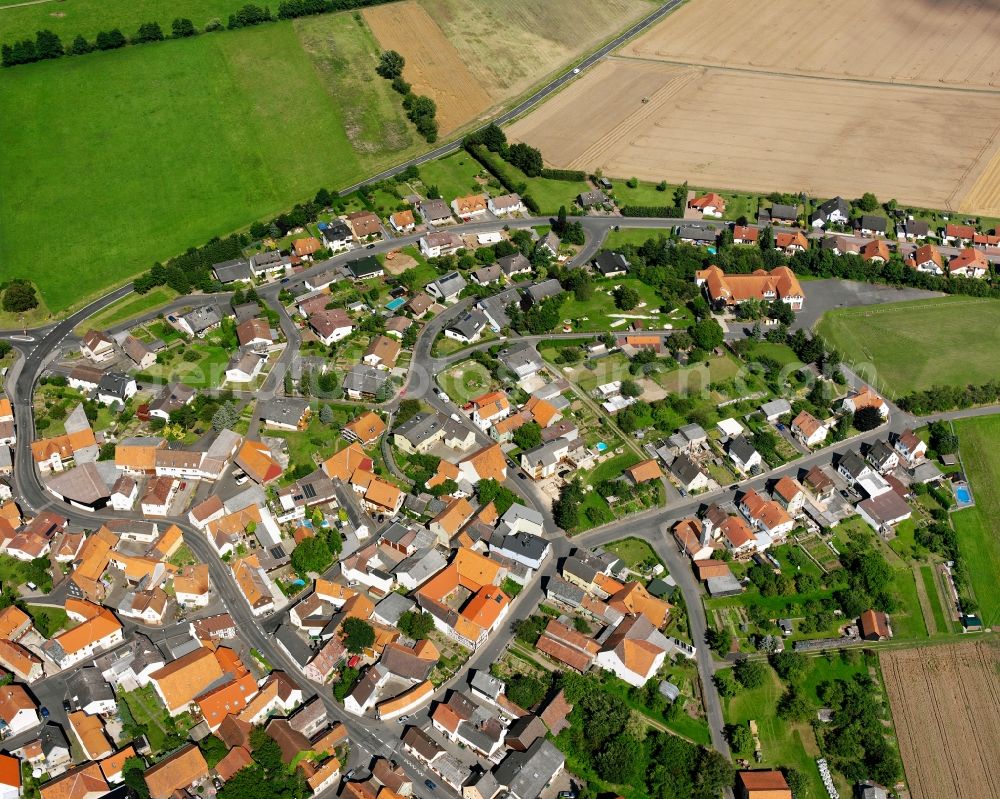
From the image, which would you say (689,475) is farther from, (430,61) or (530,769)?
(430,61)

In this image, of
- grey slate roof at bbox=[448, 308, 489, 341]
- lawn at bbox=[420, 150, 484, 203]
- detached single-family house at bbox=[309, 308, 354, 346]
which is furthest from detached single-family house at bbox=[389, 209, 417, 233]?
grey slate roof at bbox=[448, 308, 489, 341]

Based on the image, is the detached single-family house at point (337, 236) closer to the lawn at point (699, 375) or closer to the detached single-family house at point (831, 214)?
the lawn at point (699, 375)

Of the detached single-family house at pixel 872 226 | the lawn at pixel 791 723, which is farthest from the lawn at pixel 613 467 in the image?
the detached single-family house at pixel 872 226

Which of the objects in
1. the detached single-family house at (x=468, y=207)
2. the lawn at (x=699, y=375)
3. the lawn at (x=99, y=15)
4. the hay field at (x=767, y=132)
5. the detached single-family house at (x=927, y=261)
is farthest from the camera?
the lawn at (x=99, y=15)

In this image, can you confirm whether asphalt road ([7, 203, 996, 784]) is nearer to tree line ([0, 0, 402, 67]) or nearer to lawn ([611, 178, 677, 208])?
lawn ([611, 178, 677, 208])

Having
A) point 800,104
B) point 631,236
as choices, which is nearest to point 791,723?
point 631,236

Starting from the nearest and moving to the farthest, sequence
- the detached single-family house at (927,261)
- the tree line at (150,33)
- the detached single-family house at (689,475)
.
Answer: the detached single-family house at (689,475)
the detached single-family house at (927,261)
the tree line at (150,33)

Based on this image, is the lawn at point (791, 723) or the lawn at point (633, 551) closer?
the lawn at point (791, 723)
